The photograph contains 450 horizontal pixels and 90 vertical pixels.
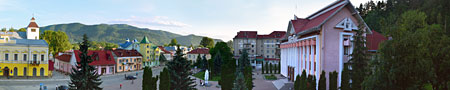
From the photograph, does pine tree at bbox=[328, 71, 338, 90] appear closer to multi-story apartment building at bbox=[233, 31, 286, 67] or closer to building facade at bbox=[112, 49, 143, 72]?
building facade at bbox=[112, 49, 143, 72]

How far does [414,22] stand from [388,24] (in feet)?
5.75

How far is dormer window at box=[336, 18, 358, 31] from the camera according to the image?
22.7 metres

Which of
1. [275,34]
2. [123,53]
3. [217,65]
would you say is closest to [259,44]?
[275,34]

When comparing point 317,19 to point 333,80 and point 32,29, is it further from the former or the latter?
point 32,29

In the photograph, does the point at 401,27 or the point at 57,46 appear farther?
the point at 57,46

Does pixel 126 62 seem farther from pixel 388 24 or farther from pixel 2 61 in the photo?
pixel 388 24

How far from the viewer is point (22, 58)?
4106 centimetres

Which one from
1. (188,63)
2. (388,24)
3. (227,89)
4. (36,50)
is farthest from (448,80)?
(36,50)

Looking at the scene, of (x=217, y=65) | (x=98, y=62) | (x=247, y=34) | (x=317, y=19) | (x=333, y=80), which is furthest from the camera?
(x=247, y=34)

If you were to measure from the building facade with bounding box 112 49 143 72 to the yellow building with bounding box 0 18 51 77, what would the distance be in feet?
48.8

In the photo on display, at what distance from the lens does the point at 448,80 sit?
37.1ft

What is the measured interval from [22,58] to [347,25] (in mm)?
45248

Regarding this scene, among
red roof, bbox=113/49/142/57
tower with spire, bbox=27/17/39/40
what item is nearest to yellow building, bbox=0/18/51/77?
tower with spire, bbox=27/17/39/40

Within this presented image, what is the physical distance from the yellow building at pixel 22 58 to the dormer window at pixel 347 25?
4246 centimetres
